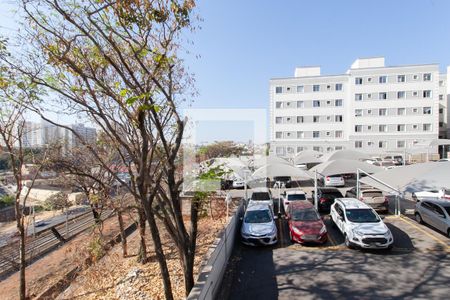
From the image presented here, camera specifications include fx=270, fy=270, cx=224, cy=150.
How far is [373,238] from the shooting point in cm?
896

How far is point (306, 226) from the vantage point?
1027cm

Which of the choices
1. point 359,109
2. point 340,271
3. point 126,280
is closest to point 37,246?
point 126,280

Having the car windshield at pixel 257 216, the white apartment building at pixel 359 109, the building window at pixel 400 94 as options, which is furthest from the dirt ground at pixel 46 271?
the building window at pixel 400 94

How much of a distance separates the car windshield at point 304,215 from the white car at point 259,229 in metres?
0.98

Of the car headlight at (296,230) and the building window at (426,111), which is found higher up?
the building window at (426,111)

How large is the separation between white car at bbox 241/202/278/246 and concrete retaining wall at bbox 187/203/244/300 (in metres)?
0.86

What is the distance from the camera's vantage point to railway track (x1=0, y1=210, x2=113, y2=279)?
1065cm

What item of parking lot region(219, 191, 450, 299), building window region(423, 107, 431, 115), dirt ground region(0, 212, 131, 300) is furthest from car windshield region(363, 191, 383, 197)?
building window region(423, 107, 431, 115)

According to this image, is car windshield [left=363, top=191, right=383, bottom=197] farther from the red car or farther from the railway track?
the railway track

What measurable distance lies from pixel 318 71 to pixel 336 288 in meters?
43.0

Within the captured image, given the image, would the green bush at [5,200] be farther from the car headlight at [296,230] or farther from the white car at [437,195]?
the white car at [437,195]

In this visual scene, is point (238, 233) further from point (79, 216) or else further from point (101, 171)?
point (79, 216)

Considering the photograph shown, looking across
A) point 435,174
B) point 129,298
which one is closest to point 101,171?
point 129,298

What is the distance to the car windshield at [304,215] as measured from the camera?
429 inches
